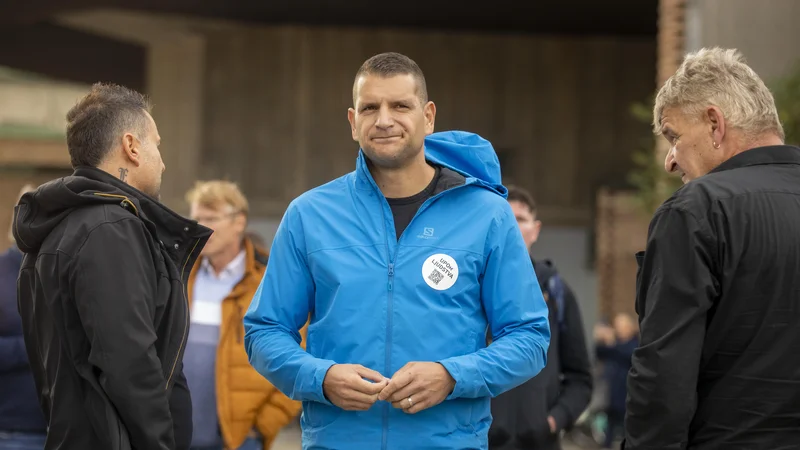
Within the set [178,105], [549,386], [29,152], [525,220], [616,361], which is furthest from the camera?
[29,152]

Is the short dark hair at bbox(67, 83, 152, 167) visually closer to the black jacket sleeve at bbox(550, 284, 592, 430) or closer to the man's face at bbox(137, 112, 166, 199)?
the man's face at bbox(137, 112, 166, 199)

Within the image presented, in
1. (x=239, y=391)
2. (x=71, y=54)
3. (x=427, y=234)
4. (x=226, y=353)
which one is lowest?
(x=239, y=391)

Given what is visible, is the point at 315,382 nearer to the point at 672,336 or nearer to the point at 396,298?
the point at 396,298

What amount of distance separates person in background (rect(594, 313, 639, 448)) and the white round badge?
12.8 m

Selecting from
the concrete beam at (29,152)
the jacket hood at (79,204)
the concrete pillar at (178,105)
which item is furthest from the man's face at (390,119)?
the concrete beam at (29,152)

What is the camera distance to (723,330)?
10.7ft

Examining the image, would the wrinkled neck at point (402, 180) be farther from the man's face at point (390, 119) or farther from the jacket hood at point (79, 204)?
the jacket hood at point (79, 204)

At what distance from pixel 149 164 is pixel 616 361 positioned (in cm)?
1406

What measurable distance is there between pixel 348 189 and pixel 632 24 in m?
16.9

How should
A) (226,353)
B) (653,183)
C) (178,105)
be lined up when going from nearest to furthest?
(226,353) → (653,183) → (178,105)

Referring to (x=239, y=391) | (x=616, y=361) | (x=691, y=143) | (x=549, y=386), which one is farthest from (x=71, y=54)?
(x=691, y=143)

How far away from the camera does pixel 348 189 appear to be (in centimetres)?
390

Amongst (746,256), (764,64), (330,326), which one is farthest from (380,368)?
(764,64)

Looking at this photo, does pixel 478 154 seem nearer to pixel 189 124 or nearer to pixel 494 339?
pixel 494 339
